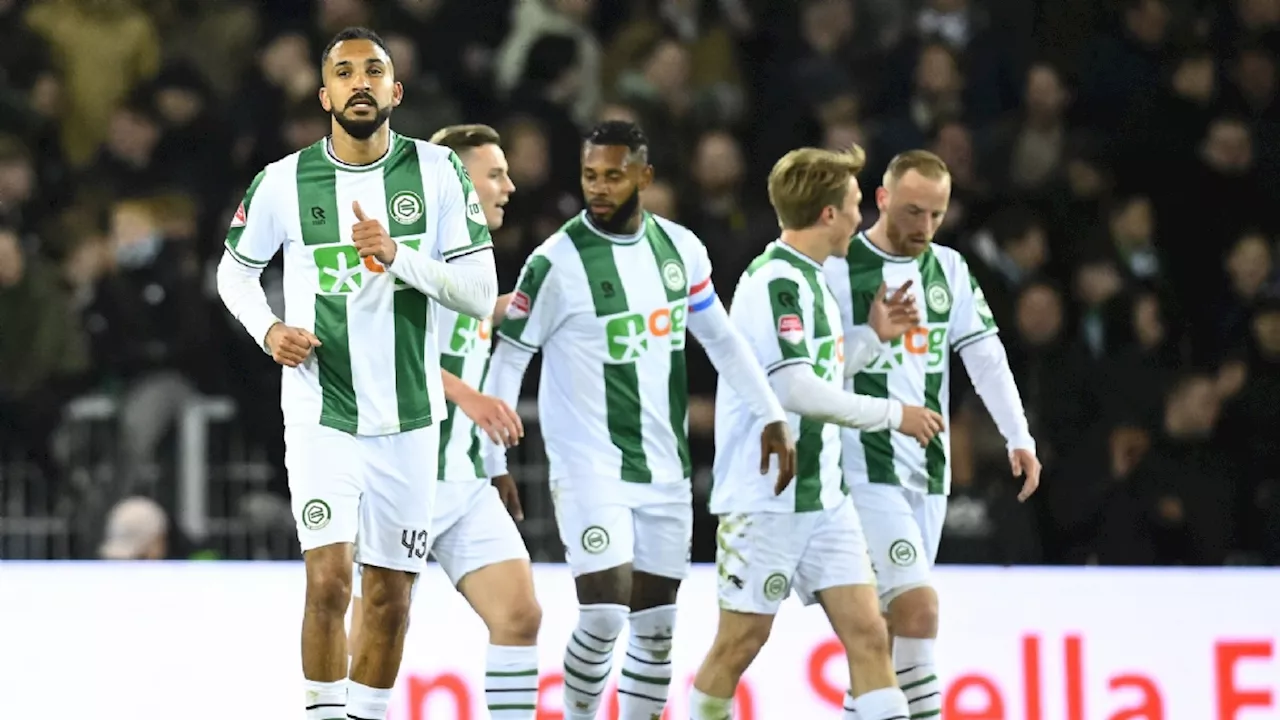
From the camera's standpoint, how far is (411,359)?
19.4 feet

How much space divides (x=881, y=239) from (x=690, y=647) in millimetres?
1682

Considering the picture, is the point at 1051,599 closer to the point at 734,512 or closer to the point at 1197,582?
the point at 1197,582

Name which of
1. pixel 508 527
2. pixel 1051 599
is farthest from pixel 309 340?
pixel 1051 599

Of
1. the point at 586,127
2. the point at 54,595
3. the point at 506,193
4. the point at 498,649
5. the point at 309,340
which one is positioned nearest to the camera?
the point at 309,340

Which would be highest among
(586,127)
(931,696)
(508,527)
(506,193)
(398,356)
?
(586,127)

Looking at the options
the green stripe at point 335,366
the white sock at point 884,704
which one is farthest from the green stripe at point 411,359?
the white sock at point 884,704

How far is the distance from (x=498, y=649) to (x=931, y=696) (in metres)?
1.39

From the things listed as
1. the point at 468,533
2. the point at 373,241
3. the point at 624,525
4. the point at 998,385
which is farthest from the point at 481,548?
the point at 998,385

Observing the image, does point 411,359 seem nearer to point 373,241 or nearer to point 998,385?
point 373,241

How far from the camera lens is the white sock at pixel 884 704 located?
6.54 m

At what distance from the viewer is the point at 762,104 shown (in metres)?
11.5

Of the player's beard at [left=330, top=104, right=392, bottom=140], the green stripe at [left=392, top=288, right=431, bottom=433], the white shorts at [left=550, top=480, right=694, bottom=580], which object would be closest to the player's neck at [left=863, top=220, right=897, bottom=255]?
the white shorts at [left=550, top=480, right=694, bottom=580]

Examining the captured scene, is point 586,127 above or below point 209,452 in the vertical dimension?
above

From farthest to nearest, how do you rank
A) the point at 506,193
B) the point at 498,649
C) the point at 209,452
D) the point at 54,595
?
the point at 209,452, the point at 54,595, the point at 506,193, the point at 498,649
